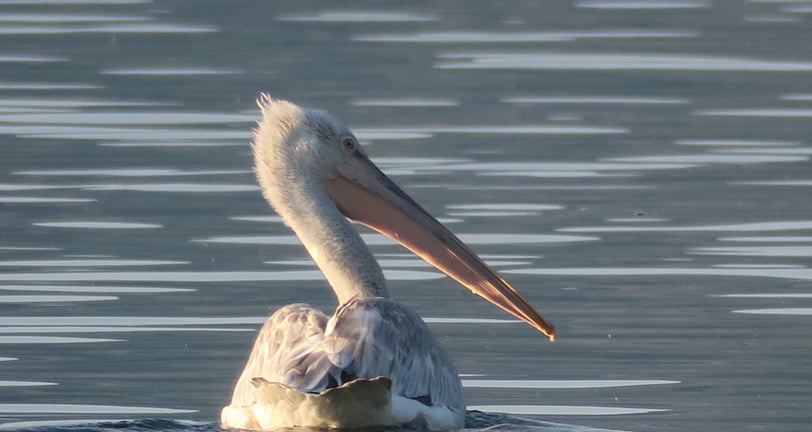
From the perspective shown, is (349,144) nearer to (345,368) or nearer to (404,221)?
(404,221)

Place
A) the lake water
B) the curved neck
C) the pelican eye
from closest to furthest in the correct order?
the curved neck → the lake water → the pelican eye

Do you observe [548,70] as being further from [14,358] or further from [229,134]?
[14,358]

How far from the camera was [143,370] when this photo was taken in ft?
30.3

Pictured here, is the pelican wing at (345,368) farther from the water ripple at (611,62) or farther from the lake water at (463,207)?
the water ripple at (611,62)

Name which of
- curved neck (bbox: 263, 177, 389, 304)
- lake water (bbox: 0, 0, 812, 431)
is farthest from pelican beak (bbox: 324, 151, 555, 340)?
lake water (bbox: 0, 0, 812, 431)

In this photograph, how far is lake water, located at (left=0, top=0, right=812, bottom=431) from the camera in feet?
29.9

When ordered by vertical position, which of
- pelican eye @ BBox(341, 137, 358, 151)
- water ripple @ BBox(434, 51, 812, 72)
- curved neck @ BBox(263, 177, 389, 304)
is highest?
water ripple @ BBox(434, 51, 812, 72)

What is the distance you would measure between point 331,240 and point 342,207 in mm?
465

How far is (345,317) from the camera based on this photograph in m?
7.80

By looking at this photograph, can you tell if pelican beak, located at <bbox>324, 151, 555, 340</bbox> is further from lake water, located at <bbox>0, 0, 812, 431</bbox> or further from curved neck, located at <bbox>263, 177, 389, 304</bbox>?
lake water, located at <bbox>0, 0, 812, 431</bbox>

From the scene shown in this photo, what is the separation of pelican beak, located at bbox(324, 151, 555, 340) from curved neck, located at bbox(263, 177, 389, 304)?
7.7 inches

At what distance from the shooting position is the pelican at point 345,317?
24.5 ft

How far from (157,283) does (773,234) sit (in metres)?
3.37

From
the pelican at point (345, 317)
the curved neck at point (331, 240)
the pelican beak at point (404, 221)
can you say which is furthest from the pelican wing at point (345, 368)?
the pelican beak at point (404, 221)
